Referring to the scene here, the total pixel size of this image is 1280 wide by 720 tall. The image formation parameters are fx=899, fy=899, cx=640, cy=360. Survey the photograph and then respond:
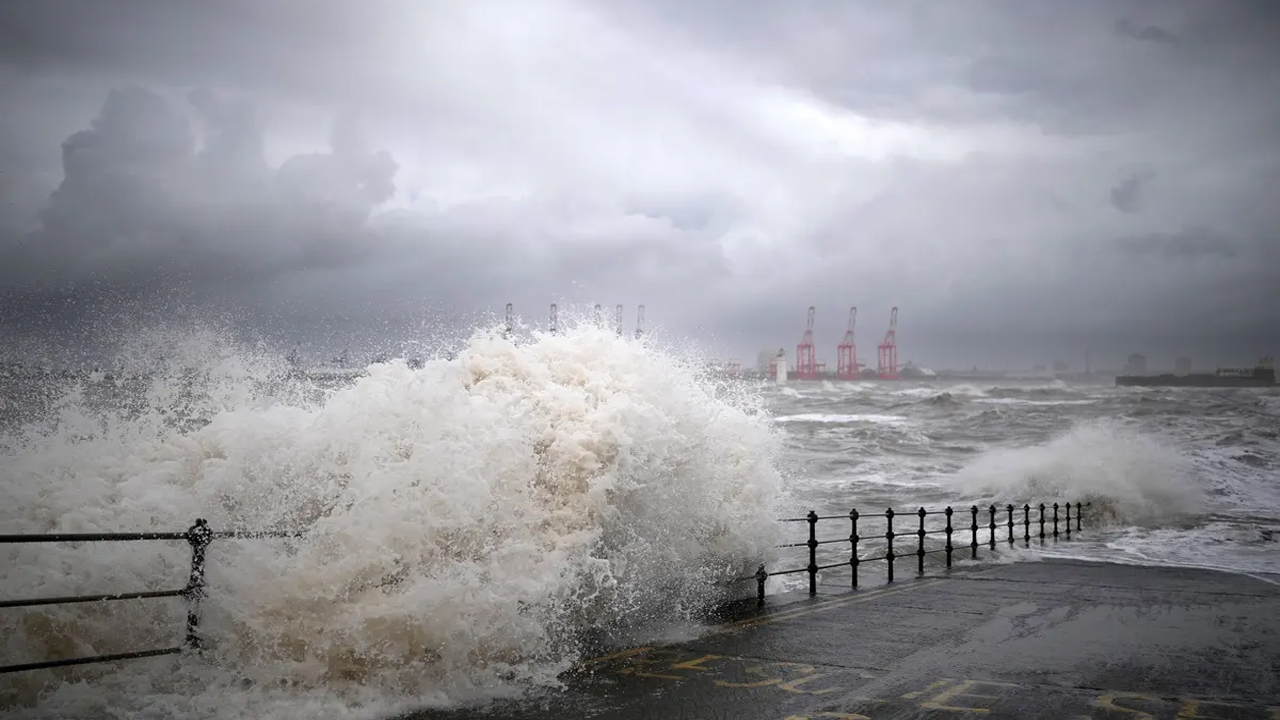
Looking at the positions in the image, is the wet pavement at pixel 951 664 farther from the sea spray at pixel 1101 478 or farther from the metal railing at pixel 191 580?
the sea spray at pixel 1101 478

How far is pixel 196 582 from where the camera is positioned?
6.53 meters

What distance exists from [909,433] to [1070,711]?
52200mm

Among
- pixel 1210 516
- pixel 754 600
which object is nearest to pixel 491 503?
pixel 754 600

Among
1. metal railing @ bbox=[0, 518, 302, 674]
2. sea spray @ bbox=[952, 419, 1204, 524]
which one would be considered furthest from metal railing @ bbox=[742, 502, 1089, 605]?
metal railing @ bbox=[0, 518, 302, 674]

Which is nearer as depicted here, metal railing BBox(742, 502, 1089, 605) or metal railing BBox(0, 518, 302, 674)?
metal railing BBox(0, 518, 302, 674)

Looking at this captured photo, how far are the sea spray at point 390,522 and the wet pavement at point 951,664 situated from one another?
0.77 m

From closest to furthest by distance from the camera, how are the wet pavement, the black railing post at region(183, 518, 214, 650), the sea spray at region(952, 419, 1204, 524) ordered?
the wet pavement
the black railing post at region(183, 518, 214, 650)
the sea spray at region(952, 419, 1204, 524)

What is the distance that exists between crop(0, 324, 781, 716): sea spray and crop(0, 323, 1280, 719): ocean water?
2 centimetres

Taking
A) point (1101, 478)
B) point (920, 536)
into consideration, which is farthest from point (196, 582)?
point (1101, 478)

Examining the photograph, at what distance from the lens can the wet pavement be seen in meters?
6.31

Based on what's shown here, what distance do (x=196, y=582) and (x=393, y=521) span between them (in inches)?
58.7

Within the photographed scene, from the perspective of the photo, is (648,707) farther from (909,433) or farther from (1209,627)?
(909,433)

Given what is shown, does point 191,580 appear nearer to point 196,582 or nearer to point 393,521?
point 196,582

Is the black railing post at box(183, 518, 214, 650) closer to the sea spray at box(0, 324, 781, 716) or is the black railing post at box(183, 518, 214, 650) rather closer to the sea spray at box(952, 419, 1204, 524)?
the sea spray at box(0, 324, 781, 716)
